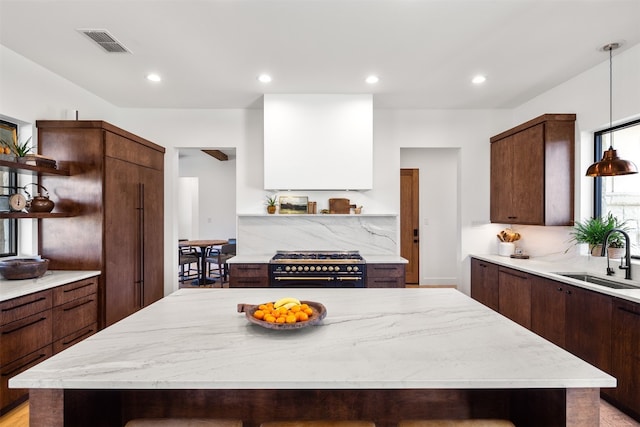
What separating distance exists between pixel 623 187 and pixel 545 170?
632 mm

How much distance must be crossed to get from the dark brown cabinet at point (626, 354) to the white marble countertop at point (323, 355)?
122 centimetres

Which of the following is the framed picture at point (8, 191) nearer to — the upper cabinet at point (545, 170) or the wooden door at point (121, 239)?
the wooden door at point (121, 239)

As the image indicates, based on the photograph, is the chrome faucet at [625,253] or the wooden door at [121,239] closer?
the chrome faucet at [625,253]

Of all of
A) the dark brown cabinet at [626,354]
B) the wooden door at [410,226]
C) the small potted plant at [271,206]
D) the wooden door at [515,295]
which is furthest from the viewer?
the wooden door at [410,226]

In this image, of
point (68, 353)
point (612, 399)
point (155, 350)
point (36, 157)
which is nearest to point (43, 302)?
point (36, 157)

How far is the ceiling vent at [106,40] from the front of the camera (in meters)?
2.54

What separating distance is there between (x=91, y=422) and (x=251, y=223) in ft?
10.1

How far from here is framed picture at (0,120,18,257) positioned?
290 cm

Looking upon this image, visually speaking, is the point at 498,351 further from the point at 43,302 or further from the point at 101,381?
the point at 43,302

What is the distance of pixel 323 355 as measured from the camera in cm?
128

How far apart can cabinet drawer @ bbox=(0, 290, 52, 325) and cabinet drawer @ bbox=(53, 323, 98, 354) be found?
34 centimetres

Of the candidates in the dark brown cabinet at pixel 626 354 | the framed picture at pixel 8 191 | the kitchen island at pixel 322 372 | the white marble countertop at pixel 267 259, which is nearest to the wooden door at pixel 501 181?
the white marble countertop at pixel 267 259

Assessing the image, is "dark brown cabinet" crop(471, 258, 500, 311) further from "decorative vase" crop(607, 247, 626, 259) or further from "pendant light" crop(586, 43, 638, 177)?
"pendant light" crop(586, 43, 638, 177)

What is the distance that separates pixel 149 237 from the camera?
13.0 feet
